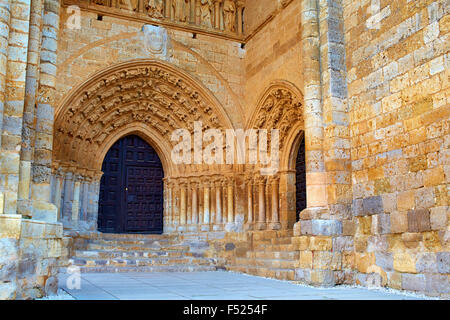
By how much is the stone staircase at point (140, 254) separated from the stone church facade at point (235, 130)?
72 millimetres

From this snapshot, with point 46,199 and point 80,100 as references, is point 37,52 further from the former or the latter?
point 80,100

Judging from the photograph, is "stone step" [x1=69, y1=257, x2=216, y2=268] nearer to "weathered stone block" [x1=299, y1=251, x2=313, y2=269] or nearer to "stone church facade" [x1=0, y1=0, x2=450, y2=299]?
"stone church facade" [x1=0, y1=0, x2=450, y2=299]

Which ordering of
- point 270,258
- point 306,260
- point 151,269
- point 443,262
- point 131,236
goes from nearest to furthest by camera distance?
point 443,262, point 306,260, point 270,258, point 151,269, point 131,236

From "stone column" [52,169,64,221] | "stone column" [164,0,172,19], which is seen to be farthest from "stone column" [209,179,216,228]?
"stone column" [164,0,172,19]

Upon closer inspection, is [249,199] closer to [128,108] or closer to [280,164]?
[280,164]

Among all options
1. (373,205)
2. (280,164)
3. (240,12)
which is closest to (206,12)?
(240,12)

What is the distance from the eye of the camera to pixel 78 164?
412 inches

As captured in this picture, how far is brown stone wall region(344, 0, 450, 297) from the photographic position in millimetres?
5656

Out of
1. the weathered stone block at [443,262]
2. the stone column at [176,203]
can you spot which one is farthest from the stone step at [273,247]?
the weathered stone block at [443,262]

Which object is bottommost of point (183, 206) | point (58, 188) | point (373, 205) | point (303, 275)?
point (303, 275)

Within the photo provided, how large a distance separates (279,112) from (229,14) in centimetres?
315

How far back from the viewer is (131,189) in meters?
11.9

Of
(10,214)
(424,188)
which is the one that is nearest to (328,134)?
(424,188)

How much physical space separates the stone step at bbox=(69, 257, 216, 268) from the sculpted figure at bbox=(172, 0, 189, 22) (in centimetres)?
565
